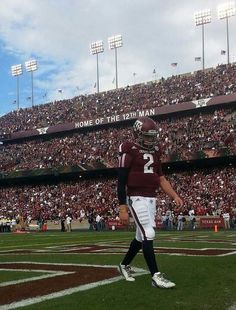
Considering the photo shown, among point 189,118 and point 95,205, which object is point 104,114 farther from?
point 95,205

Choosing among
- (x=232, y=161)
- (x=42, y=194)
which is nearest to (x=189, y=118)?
(x=232, y=161)

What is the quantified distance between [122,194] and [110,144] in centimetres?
4036

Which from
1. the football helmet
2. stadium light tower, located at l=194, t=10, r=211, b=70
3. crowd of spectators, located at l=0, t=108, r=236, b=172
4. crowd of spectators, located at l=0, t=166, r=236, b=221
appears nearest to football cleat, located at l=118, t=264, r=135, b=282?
the football helmet

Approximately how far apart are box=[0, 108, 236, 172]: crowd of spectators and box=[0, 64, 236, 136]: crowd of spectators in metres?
2.04

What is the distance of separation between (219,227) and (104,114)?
24.6 metres

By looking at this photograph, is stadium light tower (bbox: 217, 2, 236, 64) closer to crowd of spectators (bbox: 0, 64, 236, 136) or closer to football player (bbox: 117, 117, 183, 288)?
crowd of spectators (bbox: 0, 64, 236, 136)

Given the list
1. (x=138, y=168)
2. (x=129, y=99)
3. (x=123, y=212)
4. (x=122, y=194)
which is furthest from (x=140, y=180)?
(x=129, y=99)

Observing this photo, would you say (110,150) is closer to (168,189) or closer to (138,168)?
(168,189)

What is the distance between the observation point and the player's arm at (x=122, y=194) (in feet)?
18.3

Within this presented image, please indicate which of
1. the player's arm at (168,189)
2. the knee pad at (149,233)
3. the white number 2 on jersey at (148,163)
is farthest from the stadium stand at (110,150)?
the knee pad at (149,233)

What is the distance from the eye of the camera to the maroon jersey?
18.9 ft

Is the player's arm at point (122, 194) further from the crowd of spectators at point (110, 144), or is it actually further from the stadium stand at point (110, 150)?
the crowd of spectators at point (110, 144)

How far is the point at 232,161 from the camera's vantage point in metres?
40.4

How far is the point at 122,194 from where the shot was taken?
5.64 meters
